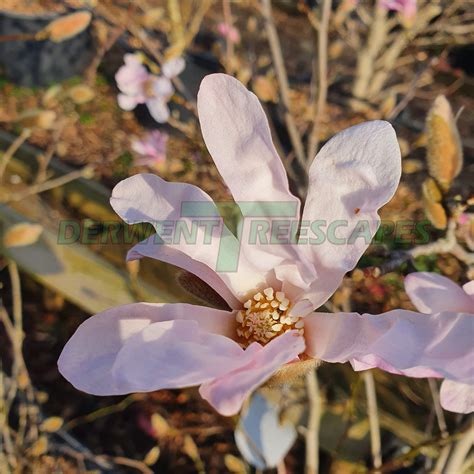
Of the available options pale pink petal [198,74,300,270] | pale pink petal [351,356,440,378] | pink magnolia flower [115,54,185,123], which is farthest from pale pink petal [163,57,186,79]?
pale pink petal [351,356,440,378]

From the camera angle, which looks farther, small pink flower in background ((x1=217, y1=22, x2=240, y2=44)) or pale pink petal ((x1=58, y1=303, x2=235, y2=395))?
small pink flower in background ((x1=217, y1=22, x2=240, y2=44))

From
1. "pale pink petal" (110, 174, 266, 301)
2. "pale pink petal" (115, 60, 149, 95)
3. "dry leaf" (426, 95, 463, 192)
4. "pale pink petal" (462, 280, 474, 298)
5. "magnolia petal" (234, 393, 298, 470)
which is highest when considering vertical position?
"dry leaf" (426, 95, 463, 192)

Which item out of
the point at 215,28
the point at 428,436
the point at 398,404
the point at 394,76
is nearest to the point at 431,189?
the point at 428,436

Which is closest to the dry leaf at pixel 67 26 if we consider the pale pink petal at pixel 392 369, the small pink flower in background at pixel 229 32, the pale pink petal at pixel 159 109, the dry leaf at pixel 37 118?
the dry leaf at pixel 37 118

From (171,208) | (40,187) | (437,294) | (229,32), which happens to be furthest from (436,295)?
(229,32)

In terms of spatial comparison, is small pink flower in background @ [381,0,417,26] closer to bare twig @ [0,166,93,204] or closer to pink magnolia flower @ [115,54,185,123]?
pink magnolia flower @ [115,54,185,123]

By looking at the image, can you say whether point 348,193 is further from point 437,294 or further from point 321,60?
point 321,60
